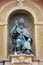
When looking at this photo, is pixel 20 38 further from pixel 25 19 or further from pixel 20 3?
pixel 20 3

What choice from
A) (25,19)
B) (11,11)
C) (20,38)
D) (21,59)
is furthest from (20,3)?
(21,59)

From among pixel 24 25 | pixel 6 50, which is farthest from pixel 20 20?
pixel 6 50

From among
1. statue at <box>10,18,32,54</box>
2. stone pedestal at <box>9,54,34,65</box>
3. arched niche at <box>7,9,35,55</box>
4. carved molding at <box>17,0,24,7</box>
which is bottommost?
stone pedestal at <box>9,54,34,65</box>

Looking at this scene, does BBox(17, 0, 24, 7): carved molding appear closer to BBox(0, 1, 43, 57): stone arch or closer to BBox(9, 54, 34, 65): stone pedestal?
BBox(0, 1, 43, 57): stone arch

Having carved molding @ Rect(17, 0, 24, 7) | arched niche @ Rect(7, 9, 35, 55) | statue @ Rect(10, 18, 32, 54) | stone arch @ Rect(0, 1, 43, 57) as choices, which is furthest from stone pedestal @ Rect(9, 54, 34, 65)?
carved molding @ Rect(17, 0, 24, 7)

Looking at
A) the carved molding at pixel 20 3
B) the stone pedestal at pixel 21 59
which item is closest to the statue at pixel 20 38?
the stone pedestal at pixel 21 59

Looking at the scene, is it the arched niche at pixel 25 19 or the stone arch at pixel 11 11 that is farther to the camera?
the arched niche at pixel 25 19

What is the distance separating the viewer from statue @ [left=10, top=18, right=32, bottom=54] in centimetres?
973

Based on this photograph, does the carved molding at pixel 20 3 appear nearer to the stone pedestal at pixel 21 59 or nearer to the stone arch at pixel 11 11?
the stone arch at pixel 11 11

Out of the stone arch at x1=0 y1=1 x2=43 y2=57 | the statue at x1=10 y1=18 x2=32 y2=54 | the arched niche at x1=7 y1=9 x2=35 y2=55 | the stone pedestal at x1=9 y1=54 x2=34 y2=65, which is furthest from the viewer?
the arched niche at x1=7 y1=9 x2=35 y2=55

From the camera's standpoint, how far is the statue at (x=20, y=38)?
9.73 m

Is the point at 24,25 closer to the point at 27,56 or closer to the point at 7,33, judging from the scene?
the point at 7,33

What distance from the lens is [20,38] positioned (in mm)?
9859

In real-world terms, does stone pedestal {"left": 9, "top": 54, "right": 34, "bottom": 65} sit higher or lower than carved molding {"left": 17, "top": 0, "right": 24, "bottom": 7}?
lower
